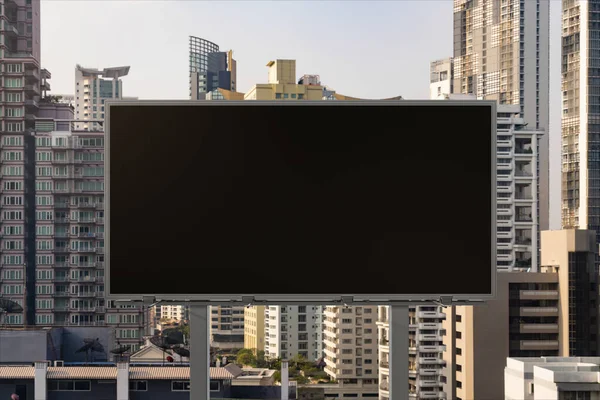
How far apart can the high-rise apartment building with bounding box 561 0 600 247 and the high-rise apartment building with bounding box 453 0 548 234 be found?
336 cm

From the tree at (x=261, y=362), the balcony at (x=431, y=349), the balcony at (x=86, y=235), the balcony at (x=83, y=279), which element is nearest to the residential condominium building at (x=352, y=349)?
the tree at (x=261, y=362)

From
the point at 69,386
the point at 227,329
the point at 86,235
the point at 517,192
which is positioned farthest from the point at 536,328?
the point at 86,235

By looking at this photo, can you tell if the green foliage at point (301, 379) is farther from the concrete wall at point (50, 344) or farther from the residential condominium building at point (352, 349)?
the concrete wall at point (50, 344)

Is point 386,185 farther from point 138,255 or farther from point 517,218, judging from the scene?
point 517,218

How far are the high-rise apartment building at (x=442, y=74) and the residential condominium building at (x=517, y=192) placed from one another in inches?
168

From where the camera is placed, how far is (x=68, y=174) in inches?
839

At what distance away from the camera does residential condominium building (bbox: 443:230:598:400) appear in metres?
19.0

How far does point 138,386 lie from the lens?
48.6 ft

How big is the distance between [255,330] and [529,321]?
741cm

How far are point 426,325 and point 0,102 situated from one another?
45.5 ft

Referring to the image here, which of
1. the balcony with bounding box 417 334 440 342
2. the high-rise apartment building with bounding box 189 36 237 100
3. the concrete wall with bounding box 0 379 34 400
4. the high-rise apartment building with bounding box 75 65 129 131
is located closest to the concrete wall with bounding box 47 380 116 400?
Answer: the concrete wall with bounding box 0 379 34 400

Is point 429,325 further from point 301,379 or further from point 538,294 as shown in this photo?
point 301,379

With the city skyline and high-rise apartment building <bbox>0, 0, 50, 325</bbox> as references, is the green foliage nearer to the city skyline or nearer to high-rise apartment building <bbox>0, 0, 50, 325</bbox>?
the city skyline

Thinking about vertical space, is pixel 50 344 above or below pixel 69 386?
below
